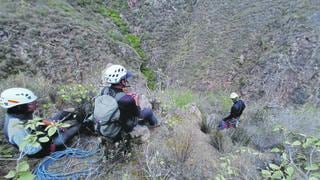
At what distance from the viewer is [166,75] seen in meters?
15.0

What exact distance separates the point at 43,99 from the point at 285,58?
11.2m

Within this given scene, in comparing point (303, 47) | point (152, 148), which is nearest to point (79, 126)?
point (152, 148)

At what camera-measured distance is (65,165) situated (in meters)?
3.88

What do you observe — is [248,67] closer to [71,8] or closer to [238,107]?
[238,107]

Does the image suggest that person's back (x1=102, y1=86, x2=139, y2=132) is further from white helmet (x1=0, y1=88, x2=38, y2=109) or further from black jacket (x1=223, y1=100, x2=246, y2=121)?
black jacket (x1=223, y1=100, x2=246, y2=121)

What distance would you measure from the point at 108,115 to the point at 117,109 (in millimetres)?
124

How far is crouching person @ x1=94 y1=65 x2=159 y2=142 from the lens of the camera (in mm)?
3623

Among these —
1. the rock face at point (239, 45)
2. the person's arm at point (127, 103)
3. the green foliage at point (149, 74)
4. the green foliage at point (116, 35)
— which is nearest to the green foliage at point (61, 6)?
the green foliage at point (116, 35)

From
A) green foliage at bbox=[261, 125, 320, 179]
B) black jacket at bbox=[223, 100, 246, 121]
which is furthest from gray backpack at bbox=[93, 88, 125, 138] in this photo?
black jacket at bbox=[223, 100, 246, 121]

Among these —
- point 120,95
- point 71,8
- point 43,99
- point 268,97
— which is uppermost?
point 71,8

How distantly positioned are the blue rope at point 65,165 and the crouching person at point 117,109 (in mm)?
398

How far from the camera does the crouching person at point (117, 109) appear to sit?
143 inches

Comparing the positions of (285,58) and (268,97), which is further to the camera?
(285,58)

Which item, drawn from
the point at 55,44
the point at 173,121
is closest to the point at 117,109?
the point at 173,121
